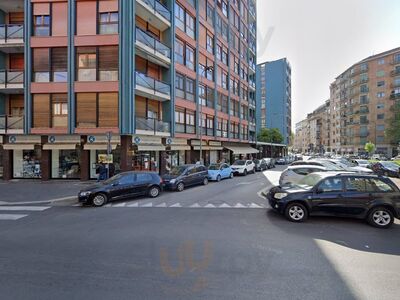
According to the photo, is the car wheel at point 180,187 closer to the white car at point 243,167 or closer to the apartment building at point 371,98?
the white car at point 243,167

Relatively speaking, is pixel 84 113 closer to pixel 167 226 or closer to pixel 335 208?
pixel 167 226

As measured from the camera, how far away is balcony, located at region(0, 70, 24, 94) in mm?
17422

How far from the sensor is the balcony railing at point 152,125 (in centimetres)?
1833

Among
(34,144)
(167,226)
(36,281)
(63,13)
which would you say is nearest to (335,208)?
(167,226)

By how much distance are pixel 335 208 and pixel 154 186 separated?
27.0 ft

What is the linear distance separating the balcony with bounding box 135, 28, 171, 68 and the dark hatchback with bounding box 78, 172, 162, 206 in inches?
392

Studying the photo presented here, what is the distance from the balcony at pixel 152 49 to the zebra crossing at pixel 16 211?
12.1 meters

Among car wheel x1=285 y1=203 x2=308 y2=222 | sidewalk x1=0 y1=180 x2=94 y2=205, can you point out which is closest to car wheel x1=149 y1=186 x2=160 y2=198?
sidewalk x1=0 y1=180 x2=94 y2=205

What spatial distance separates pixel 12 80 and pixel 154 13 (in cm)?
1096

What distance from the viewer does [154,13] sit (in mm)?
19375

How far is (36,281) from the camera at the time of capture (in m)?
4.24

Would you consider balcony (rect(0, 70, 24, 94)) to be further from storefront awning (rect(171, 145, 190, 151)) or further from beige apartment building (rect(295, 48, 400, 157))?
beige apartment building (rect(295, 48, 400, 157))

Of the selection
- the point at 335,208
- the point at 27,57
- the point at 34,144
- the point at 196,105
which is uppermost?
the point at 27,57

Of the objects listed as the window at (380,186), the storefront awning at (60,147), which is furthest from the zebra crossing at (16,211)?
the window at (380,186)
